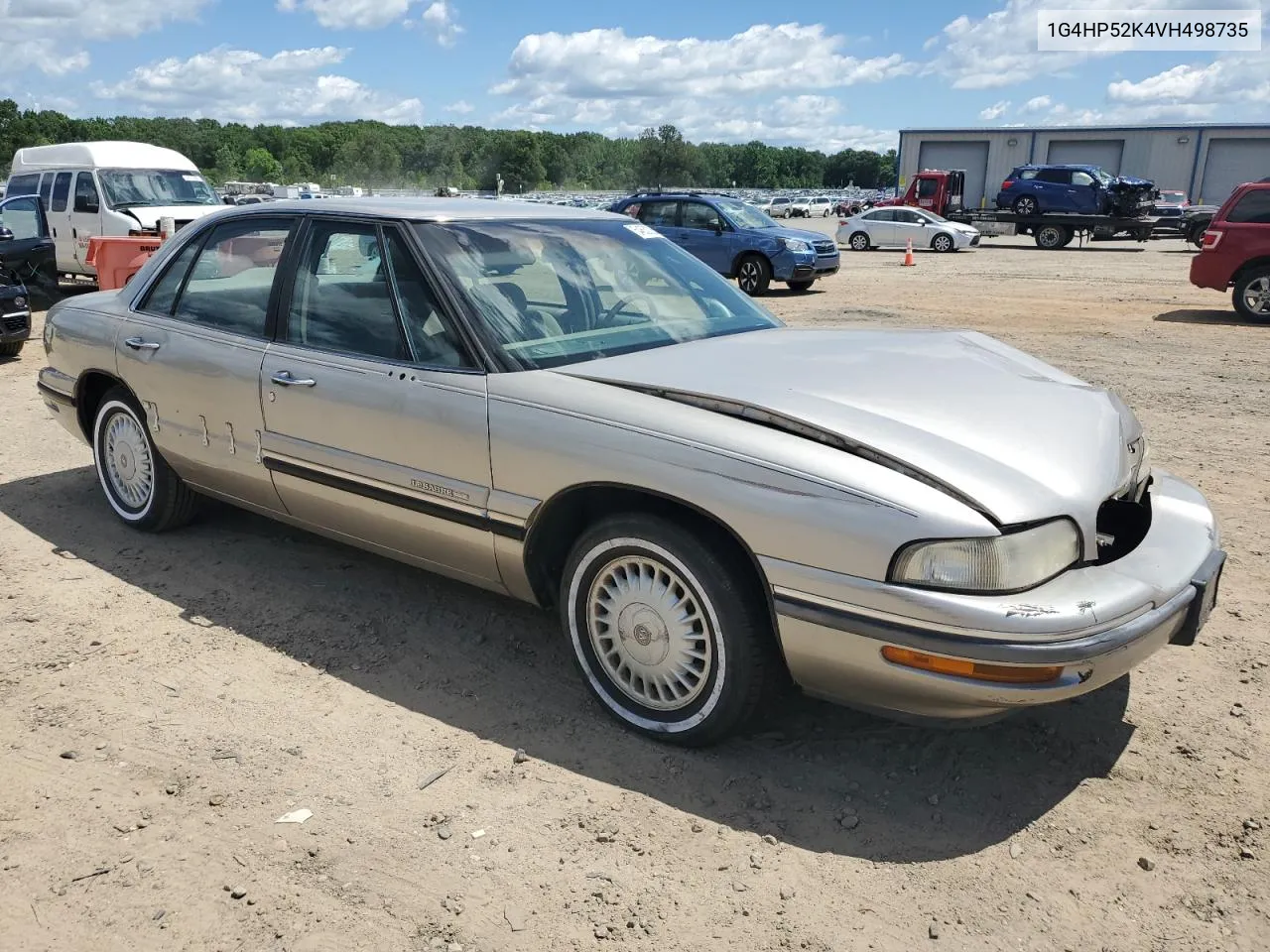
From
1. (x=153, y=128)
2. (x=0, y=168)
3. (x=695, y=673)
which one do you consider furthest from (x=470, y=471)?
(x=153, y=128)

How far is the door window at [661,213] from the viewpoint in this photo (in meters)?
17.5

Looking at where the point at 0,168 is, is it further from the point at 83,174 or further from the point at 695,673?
the point at 695,673

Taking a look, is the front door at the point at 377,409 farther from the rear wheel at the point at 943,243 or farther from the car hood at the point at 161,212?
the rear wheel at the point at 943,243

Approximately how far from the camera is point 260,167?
118 metres

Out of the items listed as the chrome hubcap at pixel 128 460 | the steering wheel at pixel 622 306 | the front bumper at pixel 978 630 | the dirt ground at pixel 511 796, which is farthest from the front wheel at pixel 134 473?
the front bumper at pixel 978 630

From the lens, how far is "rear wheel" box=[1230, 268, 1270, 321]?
12719mm

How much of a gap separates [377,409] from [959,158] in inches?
2205

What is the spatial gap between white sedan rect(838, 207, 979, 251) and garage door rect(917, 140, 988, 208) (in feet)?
82.4

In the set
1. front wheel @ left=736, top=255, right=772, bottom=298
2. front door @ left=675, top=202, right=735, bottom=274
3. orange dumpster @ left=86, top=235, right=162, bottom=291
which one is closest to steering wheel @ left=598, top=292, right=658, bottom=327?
orange dumpster @ left=86, top=235, right=162, bottom=291

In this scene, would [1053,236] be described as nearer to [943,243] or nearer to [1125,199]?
[1125,199]

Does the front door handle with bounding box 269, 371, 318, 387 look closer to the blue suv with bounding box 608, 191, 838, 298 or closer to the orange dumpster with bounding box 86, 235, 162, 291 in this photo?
the orange dumpster with bounding box 86, 235, 162, 291

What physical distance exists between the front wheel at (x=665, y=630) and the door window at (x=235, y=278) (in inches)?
74.5

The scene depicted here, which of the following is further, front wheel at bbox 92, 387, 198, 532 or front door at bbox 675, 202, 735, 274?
front door at bbox 675, 202, 735, 274

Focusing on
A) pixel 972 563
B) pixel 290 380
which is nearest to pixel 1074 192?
pixel 290 380
